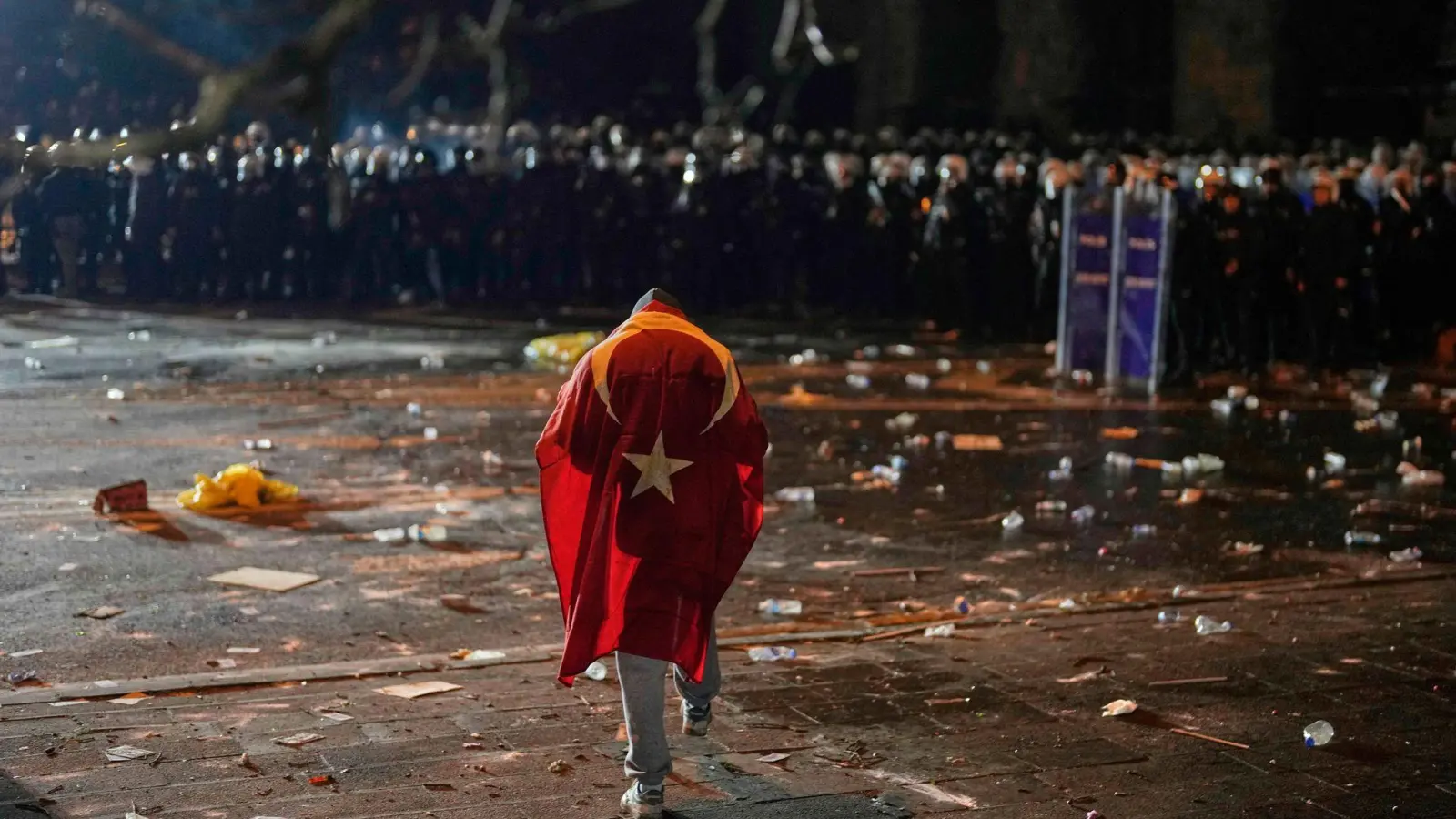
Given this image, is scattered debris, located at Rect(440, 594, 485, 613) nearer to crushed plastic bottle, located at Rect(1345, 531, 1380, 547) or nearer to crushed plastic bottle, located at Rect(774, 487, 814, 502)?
crushed plastic bottle, located at Rect(774, 487, 814, 502)

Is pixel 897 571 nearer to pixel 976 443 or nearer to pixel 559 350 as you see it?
pixel 976 443

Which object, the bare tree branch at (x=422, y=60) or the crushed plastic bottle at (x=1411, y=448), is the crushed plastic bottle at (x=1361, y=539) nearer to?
the crushed plastic bottle at (x=1411, y=448)

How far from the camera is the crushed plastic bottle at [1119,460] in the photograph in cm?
1167

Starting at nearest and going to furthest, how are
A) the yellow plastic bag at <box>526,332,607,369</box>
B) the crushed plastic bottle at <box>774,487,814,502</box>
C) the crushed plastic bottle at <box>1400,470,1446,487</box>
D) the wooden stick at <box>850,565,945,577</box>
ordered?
the wooden stick at <box>850,565,945,577</box> < the crushed plastic bottle at <box>774,487,814,502</box> < the crushed plastic bottle at <box>1400,470,1446,487</box> < the yellow plastic bag at <box>526,332,607,369</box>

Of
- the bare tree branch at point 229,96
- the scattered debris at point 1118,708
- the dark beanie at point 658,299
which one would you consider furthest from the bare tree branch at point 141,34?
the dark beanie at point 658,299

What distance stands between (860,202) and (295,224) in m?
7.47

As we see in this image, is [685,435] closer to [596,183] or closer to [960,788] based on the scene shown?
[960,788]

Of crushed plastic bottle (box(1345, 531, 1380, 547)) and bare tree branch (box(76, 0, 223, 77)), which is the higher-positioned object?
bare tree branch (box(76, 0, 223, 77))

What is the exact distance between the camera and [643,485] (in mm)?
4875

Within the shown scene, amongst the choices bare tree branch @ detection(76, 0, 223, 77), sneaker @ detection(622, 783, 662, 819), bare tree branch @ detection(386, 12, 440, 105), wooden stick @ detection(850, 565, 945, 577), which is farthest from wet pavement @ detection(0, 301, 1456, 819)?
bare tree branch @ detection(386, 12, 440, 105)

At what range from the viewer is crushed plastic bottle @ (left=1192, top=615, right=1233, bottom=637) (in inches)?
290

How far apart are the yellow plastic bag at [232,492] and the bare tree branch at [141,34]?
2396 centimetres

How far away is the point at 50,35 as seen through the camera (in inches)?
1283

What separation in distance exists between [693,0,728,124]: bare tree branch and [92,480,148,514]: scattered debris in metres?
25.8
